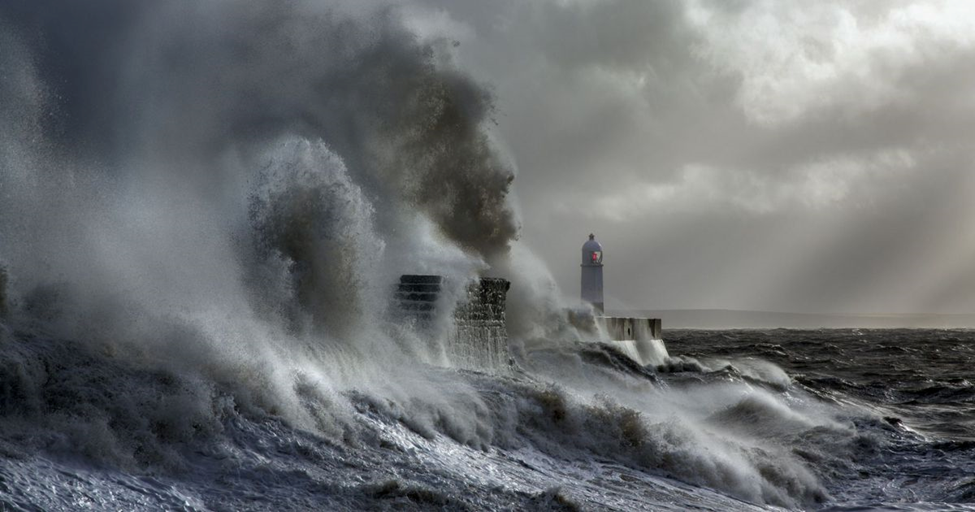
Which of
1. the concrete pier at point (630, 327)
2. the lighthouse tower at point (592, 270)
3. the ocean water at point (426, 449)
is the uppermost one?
the lighthouse tower at point (592, 270)

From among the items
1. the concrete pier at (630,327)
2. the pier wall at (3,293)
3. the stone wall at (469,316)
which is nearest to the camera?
the pier wall at (3,293)

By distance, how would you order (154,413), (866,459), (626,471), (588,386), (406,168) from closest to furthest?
(154,413), (626,471), (866,459), (588,386), (406,168)

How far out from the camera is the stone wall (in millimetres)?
11148

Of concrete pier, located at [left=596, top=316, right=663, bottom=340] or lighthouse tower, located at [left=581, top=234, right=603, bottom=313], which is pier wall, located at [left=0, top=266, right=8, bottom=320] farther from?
lighthouse tower, located at [left=581, top=234, right=603, bottom=313]

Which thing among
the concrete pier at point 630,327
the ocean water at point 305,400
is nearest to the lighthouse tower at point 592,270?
the concrete pier at point 630,327

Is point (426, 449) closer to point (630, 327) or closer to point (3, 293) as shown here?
point (3, 293)

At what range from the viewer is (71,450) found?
4680mm

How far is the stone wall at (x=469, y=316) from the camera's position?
11.1 metres

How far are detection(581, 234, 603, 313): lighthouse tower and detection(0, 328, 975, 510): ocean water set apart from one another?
12.8 metres

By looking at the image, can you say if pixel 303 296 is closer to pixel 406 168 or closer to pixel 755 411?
pixel 755 411

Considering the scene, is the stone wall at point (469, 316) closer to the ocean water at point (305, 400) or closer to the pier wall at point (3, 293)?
the ocean water at point (305, 400)

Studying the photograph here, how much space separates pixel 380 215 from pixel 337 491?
10824mm

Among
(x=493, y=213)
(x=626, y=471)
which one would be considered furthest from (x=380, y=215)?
(x=626, y=471)

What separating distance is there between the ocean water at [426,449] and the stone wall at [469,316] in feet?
2.68
